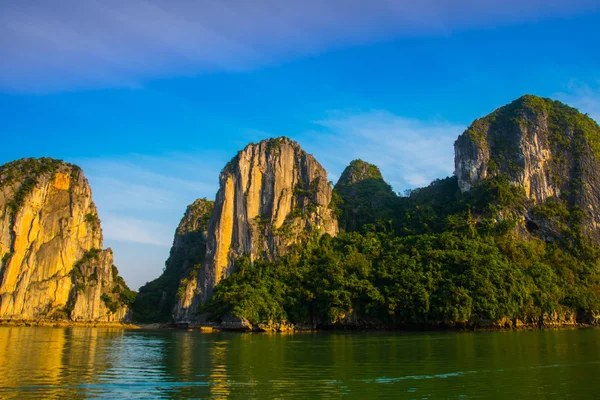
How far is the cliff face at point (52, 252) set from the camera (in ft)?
263

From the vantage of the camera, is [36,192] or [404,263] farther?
[36,192]

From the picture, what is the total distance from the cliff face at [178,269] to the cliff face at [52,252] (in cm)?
581

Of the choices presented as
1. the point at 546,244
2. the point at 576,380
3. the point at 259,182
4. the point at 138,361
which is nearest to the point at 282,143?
the point at 259,182

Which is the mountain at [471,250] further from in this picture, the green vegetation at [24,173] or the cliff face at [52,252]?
the green vegetation at [24,173]

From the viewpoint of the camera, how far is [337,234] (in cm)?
8581

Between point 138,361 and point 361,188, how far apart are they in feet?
278

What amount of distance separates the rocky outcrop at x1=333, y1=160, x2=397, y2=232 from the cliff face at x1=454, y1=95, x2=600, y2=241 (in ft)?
50.1

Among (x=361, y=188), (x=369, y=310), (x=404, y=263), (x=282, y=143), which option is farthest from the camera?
(x=361, y=188)

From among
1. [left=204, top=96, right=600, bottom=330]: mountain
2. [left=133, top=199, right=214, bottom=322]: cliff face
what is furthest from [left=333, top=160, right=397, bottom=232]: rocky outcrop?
[left=133, top=199, right=214, bottom=322]: cliff face

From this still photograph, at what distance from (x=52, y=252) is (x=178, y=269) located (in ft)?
101

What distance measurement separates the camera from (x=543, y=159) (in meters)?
85.3

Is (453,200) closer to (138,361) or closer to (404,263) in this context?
(404,263)

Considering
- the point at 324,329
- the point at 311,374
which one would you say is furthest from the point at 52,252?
the point at 311,374

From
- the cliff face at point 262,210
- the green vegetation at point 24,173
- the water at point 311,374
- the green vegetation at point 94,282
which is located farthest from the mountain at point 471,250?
the green vegetation at point 24,173
